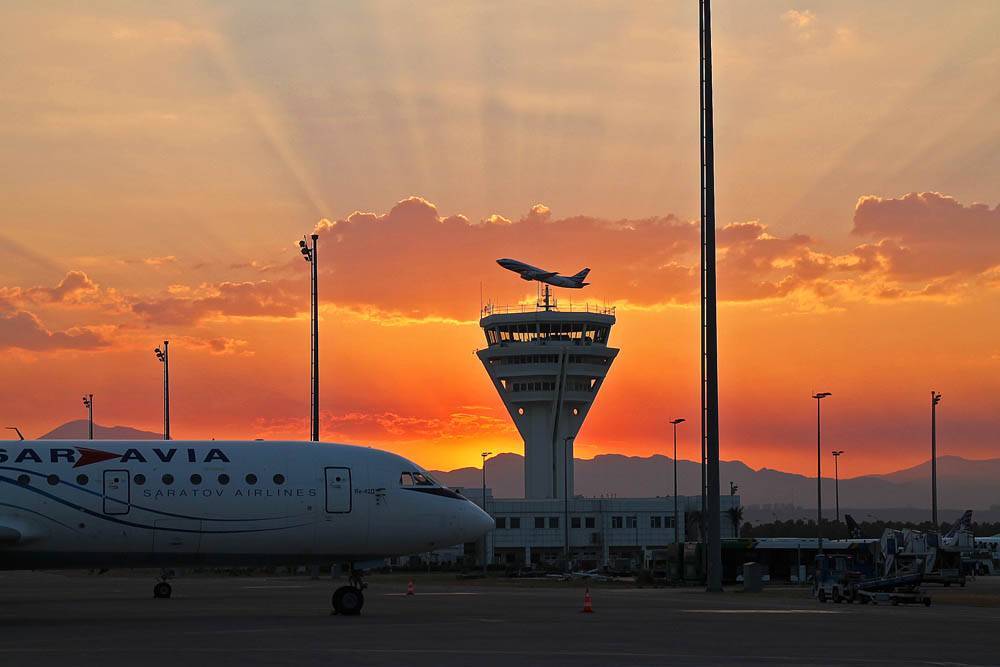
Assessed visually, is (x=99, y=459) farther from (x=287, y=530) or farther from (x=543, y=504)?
(x=543, y=504)

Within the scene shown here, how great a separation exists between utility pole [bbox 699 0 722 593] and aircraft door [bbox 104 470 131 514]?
2112cm

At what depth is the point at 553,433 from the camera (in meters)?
141

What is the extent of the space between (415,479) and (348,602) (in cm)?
382

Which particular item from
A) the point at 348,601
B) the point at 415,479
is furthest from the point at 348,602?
A: the point at 415,479

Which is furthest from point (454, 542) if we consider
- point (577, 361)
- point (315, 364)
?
point (577, 361)

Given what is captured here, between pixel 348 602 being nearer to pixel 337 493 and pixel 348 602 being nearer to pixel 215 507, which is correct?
pixel 337 493

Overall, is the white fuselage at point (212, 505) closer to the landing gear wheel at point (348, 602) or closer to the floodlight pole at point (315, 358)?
the landing gear wheel at point (348, 602)

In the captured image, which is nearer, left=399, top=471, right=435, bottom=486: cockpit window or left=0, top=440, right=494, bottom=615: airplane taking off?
left=0, top=440, right=494, bottom=615: airplane taking off

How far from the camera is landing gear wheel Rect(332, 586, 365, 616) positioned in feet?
116

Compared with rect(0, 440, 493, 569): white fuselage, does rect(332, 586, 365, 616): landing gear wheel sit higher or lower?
lower

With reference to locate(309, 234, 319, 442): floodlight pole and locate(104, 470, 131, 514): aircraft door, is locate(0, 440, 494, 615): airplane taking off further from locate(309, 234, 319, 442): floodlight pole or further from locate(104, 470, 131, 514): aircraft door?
locate(309, 234, 319, 442): floodlight pole

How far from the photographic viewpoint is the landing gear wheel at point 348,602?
3547 cm

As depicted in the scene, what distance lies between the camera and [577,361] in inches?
5507

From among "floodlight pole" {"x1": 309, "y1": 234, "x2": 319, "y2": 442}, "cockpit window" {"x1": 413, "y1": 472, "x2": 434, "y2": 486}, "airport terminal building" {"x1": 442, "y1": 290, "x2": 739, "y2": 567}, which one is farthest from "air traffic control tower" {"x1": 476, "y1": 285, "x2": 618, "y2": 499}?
"cockpit window" {"x1": 413, "y1": 472, "x2": 434, "y2": 486}
